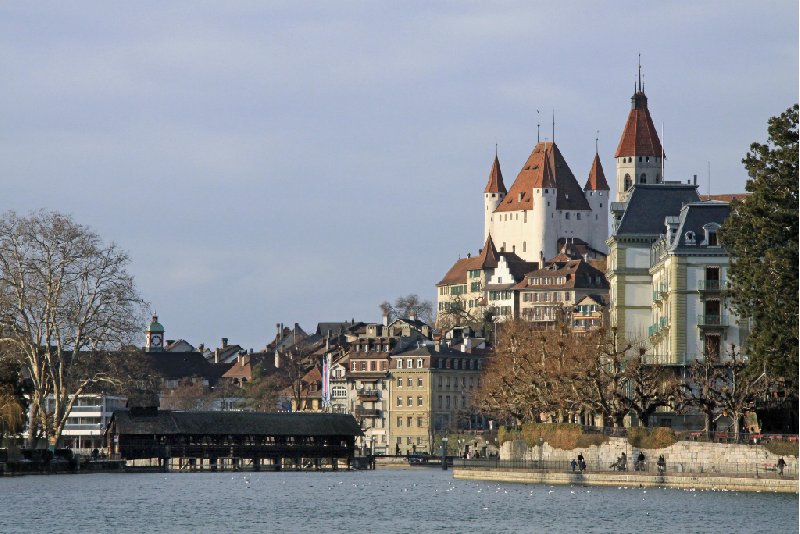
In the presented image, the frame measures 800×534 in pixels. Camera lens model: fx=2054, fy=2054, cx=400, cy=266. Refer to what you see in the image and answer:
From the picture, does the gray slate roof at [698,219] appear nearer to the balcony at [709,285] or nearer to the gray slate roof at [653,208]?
the balcony at [709,285]

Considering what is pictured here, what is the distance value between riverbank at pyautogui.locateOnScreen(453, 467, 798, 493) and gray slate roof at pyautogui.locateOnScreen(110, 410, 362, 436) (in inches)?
1620

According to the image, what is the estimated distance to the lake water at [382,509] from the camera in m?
72.3

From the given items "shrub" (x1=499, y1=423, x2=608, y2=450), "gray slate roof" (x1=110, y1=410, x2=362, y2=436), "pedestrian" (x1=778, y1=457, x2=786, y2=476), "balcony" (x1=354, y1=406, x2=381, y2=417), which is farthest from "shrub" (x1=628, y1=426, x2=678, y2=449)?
"balcony" (x1=354, y1=406, x2=381, y2=417)

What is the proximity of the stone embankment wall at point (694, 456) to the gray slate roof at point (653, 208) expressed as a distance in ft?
61.8

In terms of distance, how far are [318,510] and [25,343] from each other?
38.7 metres

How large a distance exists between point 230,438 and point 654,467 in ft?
209

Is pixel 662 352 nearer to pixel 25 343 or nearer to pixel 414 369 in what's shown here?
pixel 25 343

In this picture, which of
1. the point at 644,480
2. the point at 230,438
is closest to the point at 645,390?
the point at 644,480

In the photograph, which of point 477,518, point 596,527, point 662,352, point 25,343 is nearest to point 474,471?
point 662,352

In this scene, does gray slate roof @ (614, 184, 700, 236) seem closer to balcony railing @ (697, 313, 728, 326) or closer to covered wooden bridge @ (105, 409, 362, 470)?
balcony railing @ (697, 313, 728, 326)

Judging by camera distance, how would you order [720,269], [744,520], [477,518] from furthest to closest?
[720,269] < [477,518] < [744,520]

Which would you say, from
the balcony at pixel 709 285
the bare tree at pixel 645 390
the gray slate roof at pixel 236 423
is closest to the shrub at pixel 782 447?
the bare tree at pixel 645 390

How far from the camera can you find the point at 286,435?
154 meters

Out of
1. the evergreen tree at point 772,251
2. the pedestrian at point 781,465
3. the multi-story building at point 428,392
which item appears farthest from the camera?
the multi-story building at point 428,392
